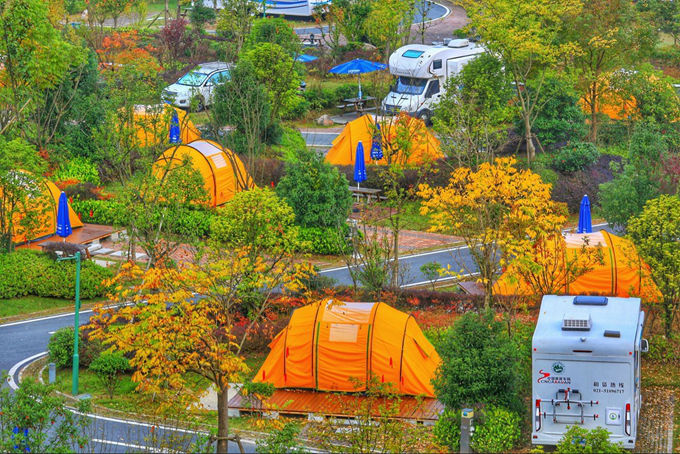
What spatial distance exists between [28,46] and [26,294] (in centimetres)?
898

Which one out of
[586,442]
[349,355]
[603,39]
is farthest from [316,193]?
[586,442]

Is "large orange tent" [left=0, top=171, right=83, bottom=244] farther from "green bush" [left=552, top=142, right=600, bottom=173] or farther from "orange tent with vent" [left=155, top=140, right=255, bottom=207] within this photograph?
"green bush" [left=552, top=142, right=600, bottom=173]

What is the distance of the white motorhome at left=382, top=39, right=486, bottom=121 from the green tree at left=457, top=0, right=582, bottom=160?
4.53 meters

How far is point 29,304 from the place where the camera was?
1216 inches

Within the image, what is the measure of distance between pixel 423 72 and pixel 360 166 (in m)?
9.53

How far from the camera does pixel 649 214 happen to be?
26.7 m

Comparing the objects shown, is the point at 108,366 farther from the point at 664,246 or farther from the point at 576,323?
the point at 664,246

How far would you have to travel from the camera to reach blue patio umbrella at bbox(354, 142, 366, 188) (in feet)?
126

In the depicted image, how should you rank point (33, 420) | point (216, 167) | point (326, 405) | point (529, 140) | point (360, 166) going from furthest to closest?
point (529, 140)
point (360, 166)
point (216, 167)
point (326, 405)
point (33, 420)

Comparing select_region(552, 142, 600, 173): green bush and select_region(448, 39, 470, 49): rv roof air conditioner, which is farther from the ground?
select_region(448, 39, 470, 49): rv roof air conditioner

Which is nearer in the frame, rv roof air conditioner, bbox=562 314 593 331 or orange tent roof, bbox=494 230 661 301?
rv roof air conditioner, bbox=562 314 593 331

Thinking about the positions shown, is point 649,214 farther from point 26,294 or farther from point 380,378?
point 26,294

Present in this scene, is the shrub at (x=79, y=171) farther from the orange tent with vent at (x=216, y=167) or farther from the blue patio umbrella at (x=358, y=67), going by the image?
the blue patio umbrella at (x=358, y=67)

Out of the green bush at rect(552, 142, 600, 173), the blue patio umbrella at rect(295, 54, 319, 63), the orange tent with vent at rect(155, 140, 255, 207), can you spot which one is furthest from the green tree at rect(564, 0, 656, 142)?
the orange tent with vent at rect(155, 140, 255, 207)
